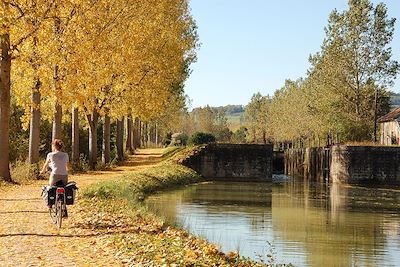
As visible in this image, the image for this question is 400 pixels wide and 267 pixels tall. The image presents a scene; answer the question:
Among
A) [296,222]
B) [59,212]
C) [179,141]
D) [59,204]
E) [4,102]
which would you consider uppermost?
[4,102]

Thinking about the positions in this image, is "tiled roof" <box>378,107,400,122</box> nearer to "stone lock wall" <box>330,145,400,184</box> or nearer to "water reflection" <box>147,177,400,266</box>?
"stone lock wall" <box>330,145,400,184</box>

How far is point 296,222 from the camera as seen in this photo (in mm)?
21438

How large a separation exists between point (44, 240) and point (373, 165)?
36285 millimetres

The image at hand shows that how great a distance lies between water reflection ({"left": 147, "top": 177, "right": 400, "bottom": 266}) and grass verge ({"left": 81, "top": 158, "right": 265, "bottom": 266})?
1824 mm

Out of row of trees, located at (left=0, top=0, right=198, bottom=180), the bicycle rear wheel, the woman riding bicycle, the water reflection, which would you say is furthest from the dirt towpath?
row of trees, located at (left=0, top=0, right=198, bottom=180)

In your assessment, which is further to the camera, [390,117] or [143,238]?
[390,117]

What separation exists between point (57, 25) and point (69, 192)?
1099 centimetres

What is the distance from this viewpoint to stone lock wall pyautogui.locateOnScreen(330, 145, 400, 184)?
4400 cm

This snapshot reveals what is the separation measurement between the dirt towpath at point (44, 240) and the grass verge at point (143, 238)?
358 mm

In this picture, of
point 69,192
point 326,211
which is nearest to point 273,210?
point 326,211

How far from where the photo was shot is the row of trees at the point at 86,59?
19248 millimetres

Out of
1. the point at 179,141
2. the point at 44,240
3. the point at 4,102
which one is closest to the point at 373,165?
the point at 4,102

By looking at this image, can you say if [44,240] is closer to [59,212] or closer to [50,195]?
[59,212]

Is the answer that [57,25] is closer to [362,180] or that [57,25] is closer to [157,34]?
[157,34]
